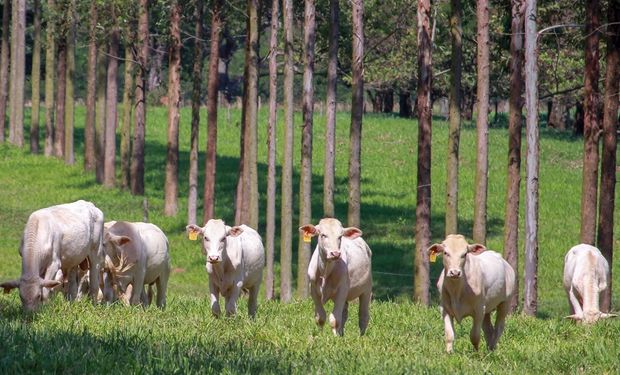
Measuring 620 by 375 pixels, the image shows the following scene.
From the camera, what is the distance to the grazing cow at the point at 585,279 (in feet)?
76.3

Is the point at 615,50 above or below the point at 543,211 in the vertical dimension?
above

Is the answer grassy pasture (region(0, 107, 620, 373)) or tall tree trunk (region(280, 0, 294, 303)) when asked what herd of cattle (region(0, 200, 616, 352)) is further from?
tall tree trunk (region(280, 0, 294, 303))

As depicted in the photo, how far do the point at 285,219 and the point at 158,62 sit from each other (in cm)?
6103

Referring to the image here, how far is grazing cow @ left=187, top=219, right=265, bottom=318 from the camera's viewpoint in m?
19.6

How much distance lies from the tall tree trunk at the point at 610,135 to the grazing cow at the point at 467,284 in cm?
1186

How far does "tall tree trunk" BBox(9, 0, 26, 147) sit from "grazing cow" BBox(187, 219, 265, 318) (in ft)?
135

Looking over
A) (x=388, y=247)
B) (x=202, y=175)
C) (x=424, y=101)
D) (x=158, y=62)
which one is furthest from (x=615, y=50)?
(x=158, y=62)

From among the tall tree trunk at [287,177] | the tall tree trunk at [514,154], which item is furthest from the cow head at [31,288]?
the tall tree trunk at [287,177]

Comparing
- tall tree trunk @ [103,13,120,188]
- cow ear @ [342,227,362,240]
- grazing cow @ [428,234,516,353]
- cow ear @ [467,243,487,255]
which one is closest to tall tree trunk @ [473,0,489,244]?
cow ear @ [342,227,362,240]

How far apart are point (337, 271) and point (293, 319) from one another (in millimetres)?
1950

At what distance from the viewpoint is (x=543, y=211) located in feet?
164

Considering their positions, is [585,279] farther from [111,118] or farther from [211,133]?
[111,118]

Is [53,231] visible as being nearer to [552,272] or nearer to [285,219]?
[285,219]

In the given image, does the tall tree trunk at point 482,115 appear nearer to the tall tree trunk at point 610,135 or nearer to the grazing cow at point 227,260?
the tall tree trunk at point 610,135
